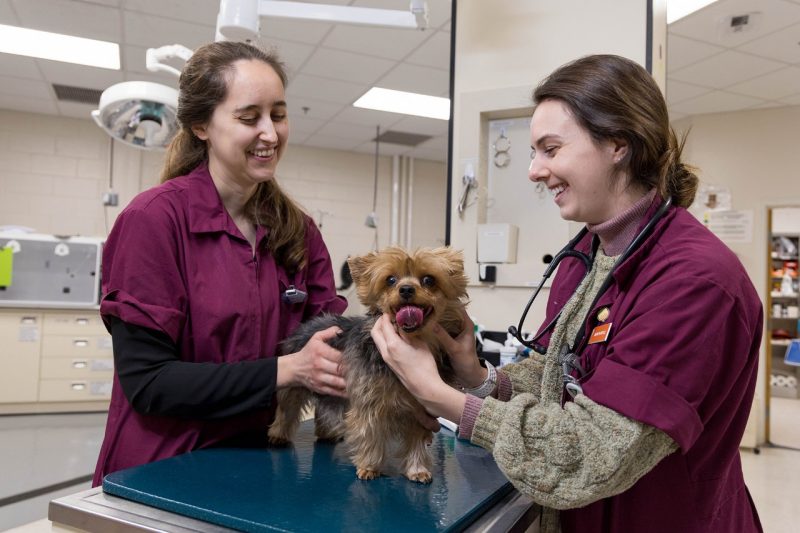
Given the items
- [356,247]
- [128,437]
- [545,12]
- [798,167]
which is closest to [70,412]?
[356,247]

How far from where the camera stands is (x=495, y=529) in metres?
1.04

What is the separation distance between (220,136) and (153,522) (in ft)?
2.92

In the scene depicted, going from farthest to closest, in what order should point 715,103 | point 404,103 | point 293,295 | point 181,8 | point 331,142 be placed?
point 331,142, point 404,103, point 715,103, point 181,8, point 293,295

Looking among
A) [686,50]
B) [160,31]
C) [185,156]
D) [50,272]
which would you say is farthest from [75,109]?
[686,50]

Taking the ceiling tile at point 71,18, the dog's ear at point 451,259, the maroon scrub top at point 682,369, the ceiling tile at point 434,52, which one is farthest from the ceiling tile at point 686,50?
the ceiling tile at point 71,18

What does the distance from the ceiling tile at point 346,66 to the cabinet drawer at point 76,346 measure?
3453 mm

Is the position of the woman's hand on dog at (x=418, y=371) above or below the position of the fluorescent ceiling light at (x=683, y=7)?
below

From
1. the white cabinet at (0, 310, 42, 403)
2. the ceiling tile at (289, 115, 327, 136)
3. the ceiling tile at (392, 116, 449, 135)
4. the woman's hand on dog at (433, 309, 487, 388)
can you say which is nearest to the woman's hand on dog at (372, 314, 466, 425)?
the woman's hand on dog at (433, 309, 487, 388)

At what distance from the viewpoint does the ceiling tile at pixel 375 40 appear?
4715 millimetres

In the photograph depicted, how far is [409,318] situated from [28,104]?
25.2 feet

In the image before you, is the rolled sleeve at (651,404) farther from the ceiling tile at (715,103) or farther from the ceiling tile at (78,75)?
the ceiling tile at (78,75)

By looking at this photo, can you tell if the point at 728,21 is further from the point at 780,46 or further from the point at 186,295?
the point at 186,295

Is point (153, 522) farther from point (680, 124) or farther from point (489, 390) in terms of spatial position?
point (680, 124)

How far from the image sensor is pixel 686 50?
488 centimetres
